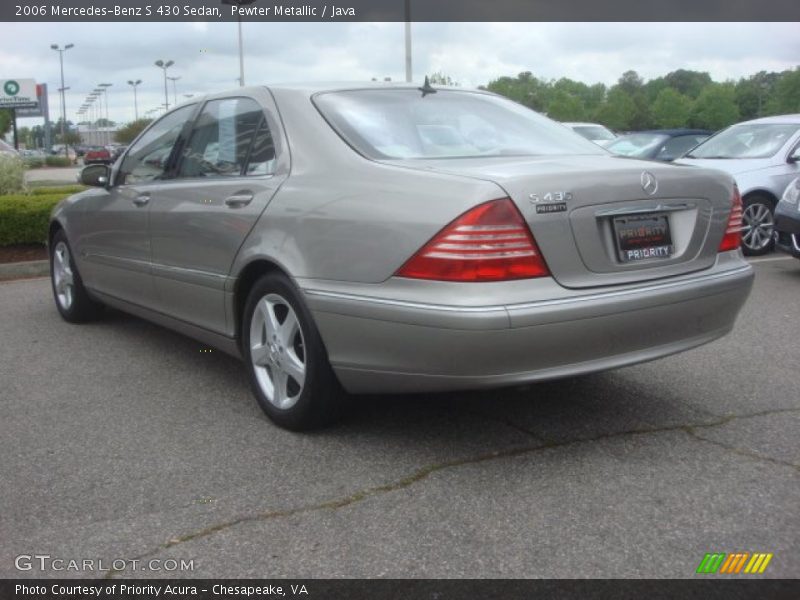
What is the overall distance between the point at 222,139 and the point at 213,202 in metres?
0.41

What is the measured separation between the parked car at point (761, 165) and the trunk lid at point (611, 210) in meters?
6.30

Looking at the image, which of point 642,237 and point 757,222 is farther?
point 757,222

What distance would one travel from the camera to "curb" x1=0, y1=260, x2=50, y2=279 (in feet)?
29.5

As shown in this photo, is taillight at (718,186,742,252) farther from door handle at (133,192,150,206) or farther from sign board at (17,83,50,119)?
sign board at (17,83,50,119)

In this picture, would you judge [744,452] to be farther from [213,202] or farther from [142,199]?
[142,199]

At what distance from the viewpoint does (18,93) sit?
69.5 m

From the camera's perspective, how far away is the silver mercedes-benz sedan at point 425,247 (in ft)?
10.7

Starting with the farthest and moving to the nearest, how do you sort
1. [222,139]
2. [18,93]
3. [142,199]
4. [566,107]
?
[566,107]
[18,93]
[142,199]
[222,139]

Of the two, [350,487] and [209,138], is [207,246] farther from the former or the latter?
[350,487]

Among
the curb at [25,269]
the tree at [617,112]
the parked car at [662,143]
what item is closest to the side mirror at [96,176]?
the curb at [25,269]

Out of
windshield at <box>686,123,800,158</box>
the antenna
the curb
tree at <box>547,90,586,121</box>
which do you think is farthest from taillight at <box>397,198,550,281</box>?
tree at <box>547,90,586,121</box>

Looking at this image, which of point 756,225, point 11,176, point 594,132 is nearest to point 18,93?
point 594,132

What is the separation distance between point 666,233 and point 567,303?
2.16ft
